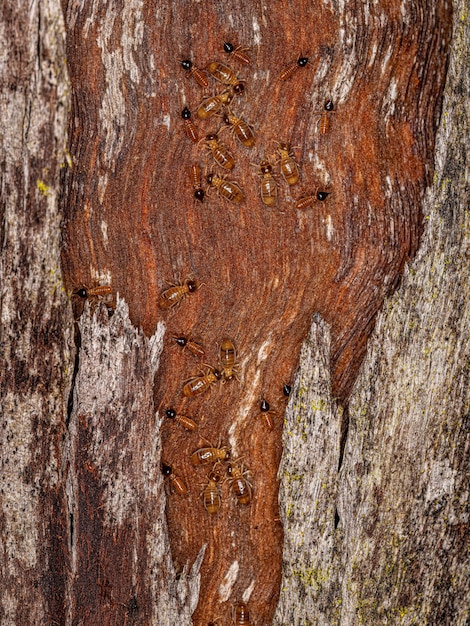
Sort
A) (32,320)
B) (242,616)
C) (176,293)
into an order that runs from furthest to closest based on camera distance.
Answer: (242,616) < (176,293) < (32,320)

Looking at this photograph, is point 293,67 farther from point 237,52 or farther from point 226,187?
point 226,187

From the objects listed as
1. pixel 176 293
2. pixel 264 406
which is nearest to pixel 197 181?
pixel 176 293

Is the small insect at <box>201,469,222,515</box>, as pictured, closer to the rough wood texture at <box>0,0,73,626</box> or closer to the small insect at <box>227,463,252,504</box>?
the small insect at <box>227,463,252,504</box>

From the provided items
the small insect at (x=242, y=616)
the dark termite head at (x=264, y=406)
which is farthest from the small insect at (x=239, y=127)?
the small insect at (x=242, y=616)

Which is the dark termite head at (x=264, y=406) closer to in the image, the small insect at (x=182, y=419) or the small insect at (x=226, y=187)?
the small insect at (x=182, y=419)

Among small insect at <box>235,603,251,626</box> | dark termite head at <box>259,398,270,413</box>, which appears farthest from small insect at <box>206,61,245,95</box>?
small insect at <box>235,603,251,626</box>
